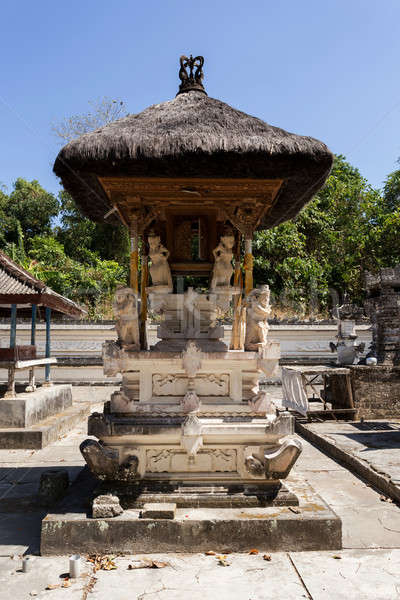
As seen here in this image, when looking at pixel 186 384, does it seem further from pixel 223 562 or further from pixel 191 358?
pixel 223 562

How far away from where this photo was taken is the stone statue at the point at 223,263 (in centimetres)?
615

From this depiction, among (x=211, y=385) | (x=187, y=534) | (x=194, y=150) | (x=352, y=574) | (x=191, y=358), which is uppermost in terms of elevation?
(x=194, y=150)

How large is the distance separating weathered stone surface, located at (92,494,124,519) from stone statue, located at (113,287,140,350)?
1540 millimetres

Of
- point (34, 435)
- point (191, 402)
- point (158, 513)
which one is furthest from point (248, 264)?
point (34, 435)

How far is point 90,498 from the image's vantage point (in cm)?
457

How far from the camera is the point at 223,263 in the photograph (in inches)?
243

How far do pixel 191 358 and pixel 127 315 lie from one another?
838 millimetres

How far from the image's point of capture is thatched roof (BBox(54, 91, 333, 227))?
4.61 meters

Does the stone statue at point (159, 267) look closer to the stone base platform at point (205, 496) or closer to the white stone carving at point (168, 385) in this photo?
the white stone carving at point (168, 385)

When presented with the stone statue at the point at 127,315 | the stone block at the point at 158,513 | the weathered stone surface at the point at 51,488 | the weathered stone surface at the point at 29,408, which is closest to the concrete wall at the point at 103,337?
the weathered stone surface at the point at 29,408

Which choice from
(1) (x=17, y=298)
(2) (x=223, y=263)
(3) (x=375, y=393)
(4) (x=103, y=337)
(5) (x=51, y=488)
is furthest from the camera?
(4) (x=103, y=337)

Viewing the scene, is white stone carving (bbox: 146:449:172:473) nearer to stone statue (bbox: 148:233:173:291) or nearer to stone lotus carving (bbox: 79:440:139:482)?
stone lotus carving (bbox: 79:440:139:482)

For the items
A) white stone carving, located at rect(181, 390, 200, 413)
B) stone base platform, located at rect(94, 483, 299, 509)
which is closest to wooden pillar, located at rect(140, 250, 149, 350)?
white stone carving, located at rect(181, 390, 200, 413)

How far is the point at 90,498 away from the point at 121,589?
1.12 m
